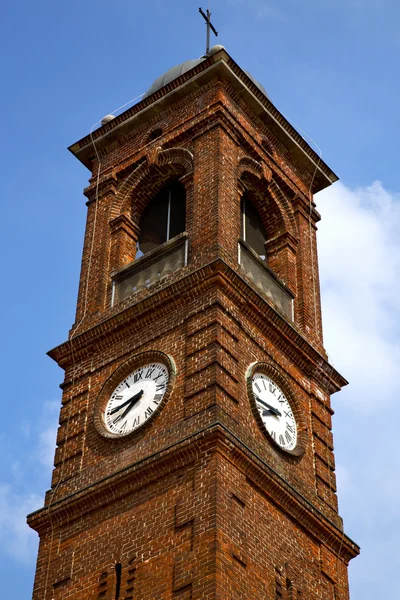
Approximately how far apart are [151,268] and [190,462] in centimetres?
638

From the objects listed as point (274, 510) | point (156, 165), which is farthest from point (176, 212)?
point (274, 510)

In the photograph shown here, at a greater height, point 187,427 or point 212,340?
point 212,340

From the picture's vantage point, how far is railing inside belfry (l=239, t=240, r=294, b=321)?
3177 centimetres

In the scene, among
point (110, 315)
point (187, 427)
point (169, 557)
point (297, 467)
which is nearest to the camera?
point (169, 557)

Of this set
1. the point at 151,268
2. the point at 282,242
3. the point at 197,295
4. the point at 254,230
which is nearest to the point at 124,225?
the point at 151,268

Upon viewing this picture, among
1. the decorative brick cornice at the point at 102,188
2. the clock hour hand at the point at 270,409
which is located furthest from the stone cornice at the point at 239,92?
the clock hour hand at the point at 270,409

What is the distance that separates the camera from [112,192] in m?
34.8

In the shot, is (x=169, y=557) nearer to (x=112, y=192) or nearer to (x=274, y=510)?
(x=274, y=510)

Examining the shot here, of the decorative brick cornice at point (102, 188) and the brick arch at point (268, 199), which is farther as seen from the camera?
the decorative brick cornice at point (102, 188)

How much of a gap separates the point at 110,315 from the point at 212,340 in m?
3.50

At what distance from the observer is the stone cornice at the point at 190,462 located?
26812 millimetres

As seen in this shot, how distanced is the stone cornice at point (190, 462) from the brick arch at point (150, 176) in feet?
28.7

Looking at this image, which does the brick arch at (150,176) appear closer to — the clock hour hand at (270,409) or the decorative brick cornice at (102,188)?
the decorative brick cornice at (102,188)

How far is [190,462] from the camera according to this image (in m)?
26.9
